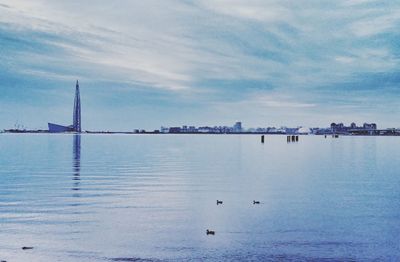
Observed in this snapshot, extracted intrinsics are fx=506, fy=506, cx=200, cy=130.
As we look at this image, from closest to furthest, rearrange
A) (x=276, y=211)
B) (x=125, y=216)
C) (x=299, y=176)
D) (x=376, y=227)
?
1. (x=376, y=227)
2. (x=125, y=216)
3. (x=276, y=211)
4. (x=299, y=176)

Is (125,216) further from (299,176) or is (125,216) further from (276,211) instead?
(299,176)

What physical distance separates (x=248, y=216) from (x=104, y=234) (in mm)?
8329

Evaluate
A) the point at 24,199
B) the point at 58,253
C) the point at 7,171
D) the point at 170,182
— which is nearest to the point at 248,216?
the point at 58,253

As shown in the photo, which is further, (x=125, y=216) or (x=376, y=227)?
(x=125, y=216)

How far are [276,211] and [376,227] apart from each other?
600 centimetres

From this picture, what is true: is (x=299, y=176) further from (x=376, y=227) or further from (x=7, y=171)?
(x=7, y=171)

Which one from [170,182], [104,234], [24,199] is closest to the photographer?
[104,234]

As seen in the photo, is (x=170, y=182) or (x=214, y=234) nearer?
(x=214, y=234)

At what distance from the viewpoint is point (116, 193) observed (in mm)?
36375

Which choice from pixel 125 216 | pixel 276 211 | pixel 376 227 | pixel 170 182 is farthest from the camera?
pixel 170 182

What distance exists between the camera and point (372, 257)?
1900 cm

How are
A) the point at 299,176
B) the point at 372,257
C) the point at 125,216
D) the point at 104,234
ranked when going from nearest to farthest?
the point at 372,257
the point at 104,234
the point at 125,216
the point at 299,176

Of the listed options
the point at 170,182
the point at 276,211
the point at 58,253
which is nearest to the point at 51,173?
the point at 170,182

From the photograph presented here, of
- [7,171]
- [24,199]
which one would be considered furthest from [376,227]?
[7,171]
